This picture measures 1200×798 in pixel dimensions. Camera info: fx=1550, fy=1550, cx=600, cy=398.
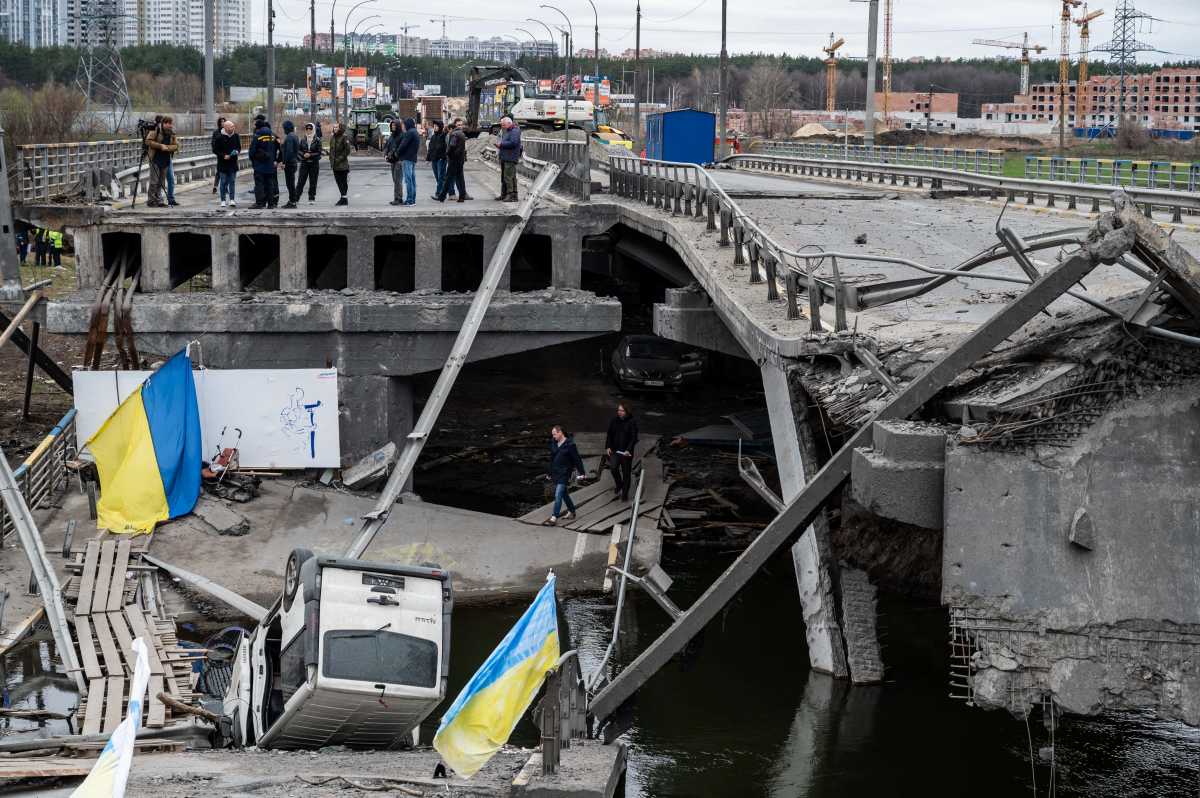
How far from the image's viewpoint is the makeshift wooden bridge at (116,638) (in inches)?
590

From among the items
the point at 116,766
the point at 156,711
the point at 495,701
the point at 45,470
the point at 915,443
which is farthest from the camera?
the point at 45,470

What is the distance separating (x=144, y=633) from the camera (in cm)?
1753

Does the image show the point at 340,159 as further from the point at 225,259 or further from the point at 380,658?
the point at 380,658

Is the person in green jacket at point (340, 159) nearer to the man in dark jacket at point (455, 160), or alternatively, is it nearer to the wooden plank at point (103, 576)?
the man in dark jacket at point (455, 160)

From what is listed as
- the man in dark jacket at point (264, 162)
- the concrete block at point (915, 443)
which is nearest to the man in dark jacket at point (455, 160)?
the man in dark jacket at point (264, 162)

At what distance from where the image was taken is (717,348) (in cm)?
2348

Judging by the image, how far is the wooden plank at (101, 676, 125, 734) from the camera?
14.6m

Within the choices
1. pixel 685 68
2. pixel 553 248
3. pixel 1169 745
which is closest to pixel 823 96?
pixel 685 68

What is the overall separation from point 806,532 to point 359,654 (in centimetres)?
548

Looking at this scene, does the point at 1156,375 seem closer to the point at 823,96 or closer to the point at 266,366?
the point at 266,366

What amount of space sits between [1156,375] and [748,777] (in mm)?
6425

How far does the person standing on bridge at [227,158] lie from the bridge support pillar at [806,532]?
48.1 feet

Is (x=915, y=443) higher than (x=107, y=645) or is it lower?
higher

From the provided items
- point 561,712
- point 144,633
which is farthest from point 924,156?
point 561,712
